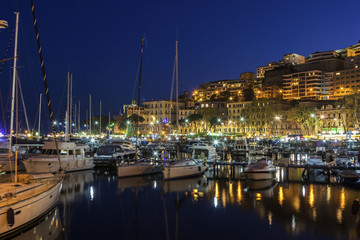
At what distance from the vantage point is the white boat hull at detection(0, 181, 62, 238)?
16.5 meters

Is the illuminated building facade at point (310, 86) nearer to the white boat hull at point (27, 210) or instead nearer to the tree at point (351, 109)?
the tree at point (351, 109)

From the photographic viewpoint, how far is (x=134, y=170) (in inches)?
1463

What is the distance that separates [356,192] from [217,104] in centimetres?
Answer: 13604

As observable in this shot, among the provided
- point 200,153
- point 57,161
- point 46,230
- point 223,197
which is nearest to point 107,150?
point 57,161

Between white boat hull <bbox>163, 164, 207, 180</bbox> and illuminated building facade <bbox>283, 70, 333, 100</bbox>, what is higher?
illuminated building facade <bbox>283, 70, 333, 100</bbox>

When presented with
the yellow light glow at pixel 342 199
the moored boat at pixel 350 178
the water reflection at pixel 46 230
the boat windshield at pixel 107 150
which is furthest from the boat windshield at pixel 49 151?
the moored boat at pixel 350 178

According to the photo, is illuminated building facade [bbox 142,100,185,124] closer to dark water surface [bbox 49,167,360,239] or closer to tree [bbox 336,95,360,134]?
tree [bbox 336,95,360,134]

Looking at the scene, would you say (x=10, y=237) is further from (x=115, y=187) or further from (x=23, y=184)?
(x=115, y=187)

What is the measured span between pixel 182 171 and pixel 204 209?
11.6 m

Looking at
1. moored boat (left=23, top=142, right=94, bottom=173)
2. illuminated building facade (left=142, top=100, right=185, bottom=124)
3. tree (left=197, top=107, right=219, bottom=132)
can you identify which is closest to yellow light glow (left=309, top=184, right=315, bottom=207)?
moored boat (left=23, top=142, right=94, bottom=173)

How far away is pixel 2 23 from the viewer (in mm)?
20297

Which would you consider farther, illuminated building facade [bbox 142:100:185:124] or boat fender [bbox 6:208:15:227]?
illuminated building facade [bbox 142:100:185:124]

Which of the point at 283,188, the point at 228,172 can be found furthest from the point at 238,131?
the point at 283,188

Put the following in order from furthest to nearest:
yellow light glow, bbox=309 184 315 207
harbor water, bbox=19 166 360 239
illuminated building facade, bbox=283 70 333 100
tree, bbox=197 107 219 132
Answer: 1. illuminated building facade, bbox=283 70 333 100
2. tree, bbox=197 107 219 132
3. yellow light glow, bbox=309 184 315 207
4. harbor water, bbox=19 166 360 239
